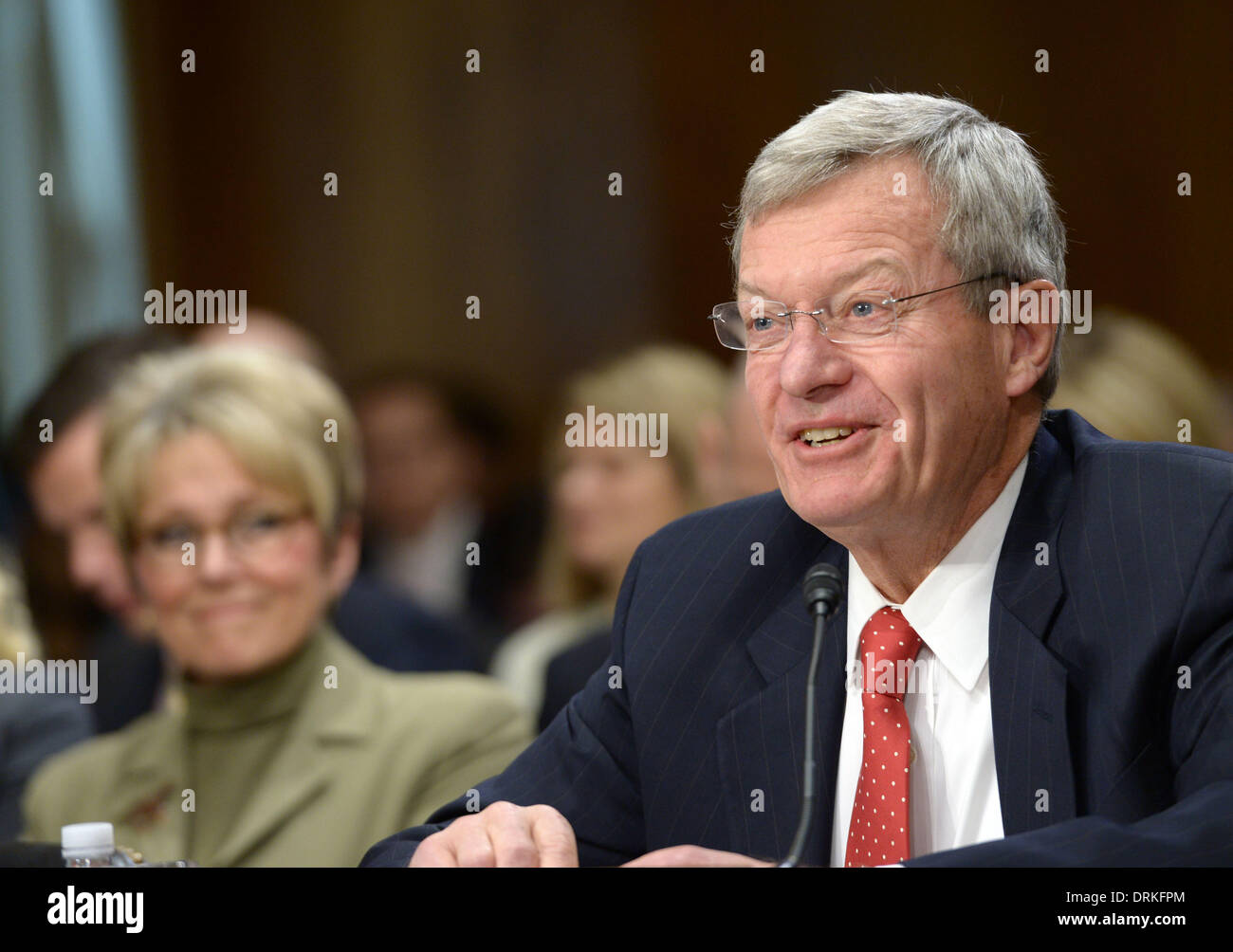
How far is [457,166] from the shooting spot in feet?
16.6

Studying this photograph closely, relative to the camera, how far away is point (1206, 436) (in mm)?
2652

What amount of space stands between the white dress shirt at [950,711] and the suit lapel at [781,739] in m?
0.02

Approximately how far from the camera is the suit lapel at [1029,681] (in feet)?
5.24

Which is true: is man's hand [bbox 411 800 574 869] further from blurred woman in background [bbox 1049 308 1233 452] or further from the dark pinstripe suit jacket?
blurred woman in background [bbox 1049 308 1233 452]

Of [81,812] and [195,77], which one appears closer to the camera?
[81,812]

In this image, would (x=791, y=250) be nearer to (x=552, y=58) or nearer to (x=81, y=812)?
(x=81, y=812)

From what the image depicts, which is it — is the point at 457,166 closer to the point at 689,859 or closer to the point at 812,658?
the point at 812,658

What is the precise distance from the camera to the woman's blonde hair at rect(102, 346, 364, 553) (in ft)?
9.73

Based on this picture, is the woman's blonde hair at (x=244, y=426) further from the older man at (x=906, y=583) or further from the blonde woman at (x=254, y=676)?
the older man at (x=906, y=583)

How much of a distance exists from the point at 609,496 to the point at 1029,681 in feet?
7.09

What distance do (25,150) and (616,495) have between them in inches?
104
